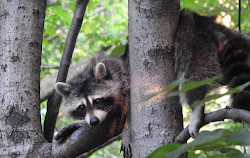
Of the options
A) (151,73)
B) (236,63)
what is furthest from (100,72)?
(236,63)

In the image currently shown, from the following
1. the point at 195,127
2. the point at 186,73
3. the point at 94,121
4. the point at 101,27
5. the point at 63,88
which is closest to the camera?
the point at 195,127

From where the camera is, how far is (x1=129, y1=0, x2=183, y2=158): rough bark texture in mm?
1821

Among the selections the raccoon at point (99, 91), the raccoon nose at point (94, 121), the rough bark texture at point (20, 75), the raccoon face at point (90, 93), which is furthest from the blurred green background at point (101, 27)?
the rough bark texture at point (20, 75)

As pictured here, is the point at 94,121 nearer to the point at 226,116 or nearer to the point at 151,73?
the point at 151,73

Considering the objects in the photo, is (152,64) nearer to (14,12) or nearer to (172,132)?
(172,132)

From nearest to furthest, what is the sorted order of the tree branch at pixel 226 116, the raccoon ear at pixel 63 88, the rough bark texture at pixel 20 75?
the tree branch at pixel 226 116, the rough bark texture at pixel 20 75, the raccoon ear at pixel 63 88

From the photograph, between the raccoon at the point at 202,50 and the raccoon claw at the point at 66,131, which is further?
the raccoon at the point at 202,50

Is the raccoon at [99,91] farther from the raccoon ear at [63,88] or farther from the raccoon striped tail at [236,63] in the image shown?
the raccoon striped tail at [236,63]

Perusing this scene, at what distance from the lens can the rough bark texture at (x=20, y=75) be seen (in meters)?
2.26

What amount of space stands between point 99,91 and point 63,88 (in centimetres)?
37

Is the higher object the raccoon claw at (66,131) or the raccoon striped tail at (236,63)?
the raccoon striped tail at (236,63)

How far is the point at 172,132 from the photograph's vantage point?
1837 millimetres

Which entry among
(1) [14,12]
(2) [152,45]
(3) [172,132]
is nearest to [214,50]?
(2) [152,45]

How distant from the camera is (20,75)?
8.00 ft
